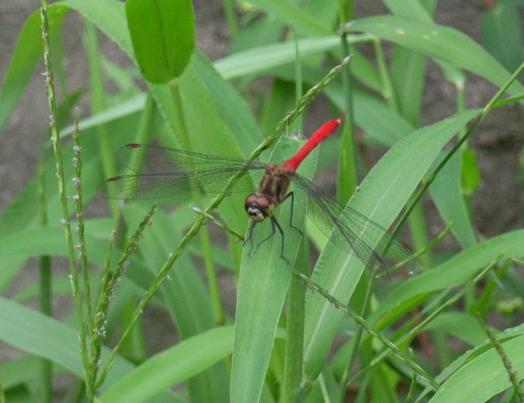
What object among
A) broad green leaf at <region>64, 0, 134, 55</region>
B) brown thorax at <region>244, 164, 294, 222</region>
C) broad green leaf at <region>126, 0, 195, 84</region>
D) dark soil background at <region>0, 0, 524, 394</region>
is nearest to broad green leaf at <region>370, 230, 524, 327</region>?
brown thorax at <region>244, 164, 294, 222</region>

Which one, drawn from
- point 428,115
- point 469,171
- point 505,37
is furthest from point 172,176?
point 428,115

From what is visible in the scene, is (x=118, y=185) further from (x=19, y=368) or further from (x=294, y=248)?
(x=19, y=368)

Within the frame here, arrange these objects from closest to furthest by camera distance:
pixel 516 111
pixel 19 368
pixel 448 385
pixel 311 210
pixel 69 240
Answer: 1. pixel 69 240
2. pixel 448 385
3. pixel 311 210
4. pixel 19 368
5. pixel 516 111

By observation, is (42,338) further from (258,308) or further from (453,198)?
(453,198)

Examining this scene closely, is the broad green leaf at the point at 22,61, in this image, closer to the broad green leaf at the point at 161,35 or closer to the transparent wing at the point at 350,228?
the broad green leaf at the point at 161,35

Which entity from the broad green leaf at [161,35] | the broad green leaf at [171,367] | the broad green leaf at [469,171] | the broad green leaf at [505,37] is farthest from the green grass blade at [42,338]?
the broad green leaf at [505,37]

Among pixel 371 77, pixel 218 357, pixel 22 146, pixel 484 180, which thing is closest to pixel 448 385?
pixel 218 357
